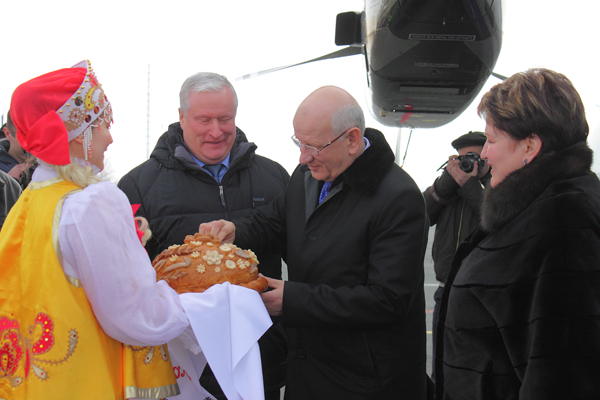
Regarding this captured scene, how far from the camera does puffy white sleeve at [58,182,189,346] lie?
1490 millimetres

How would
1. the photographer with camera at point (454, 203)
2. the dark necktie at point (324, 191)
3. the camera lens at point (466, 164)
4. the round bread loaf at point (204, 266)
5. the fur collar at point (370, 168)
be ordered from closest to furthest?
the round bread loaf at point (204, 266) → the fur collar at point (370, 168) → the dark necktie at point (324, 191) → the photographer with camera at point (454, 203) → the camera lens at point (466, 164)

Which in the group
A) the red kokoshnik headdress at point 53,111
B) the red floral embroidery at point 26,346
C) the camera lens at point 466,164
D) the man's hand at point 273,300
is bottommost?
the man's hand at point 273,300

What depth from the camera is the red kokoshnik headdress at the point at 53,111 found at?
5.02 ft

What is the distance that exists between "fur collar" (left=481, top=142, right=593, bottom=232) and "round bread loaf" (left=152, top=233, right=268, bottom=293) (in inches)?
41.1

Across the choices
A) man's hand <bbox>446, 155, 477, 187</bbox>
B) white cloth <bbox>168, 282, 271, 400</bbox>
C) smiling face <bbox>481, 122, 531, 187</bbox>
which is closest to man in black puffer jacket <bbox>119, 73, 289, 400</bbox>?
white cloth <bbox>168, 282, 271, 400</bbox>

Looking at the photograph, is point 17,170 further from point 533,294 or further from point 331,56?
point 331,56

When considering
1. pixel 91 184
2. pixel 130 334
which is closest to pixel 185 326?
pixel 130 334

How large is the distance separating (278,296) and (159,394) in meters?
0.65

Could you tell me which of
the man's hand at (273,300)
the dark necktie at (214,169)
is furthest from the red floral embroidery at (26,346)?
the dark necktie at (214,169)

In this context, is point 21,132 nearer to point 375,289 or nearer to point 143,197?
point 143,197

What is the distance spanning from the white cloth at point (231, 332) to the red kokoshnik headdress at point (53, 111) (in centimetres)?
73

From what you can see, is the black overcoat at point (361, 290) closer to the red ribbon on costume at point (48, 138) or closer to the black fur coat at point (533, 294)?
the black fur coat at point (533, 294)

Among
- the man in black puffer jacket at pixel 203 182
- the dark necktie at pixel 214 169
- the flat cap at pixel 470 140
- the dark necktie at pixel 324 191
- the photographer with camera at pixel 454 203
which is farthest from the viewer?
the flat cap at pixel 470 140

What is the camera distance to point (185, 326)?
1763 mm
